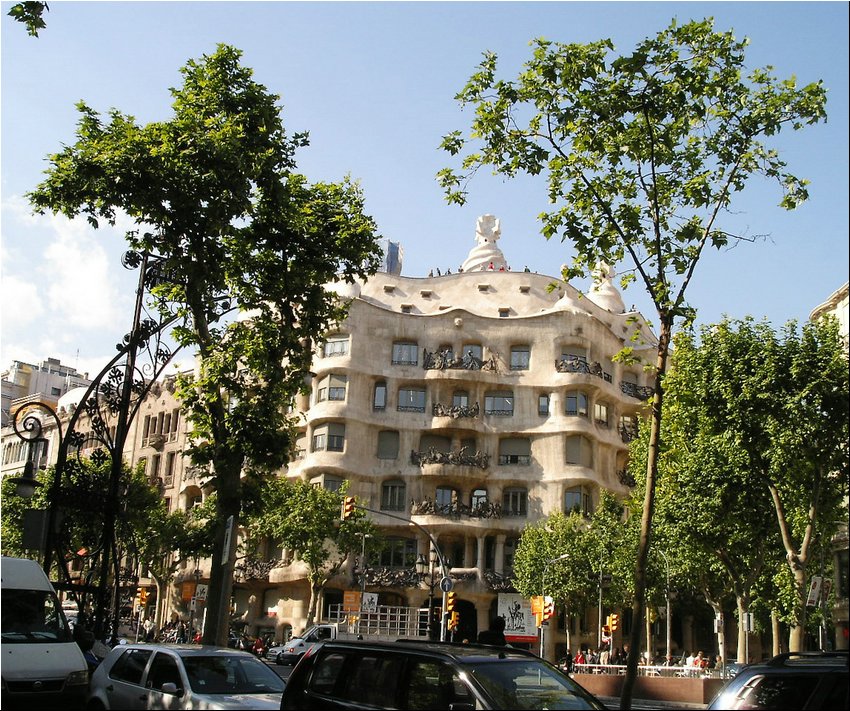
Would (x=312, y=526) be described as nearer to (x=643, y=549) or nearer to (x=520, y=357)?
(x=520, y=357)

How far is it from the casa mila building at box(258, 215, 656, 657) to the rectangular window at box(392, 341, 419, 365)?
9 centimetres

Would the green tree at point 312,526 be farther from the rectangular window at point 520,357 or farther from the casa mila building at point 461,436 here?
the rectangular window at point 520,357

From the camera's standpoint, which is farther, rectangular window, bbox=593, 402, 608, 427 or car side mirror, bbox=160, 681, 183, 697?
rectangular window, bbox=593, 402, 608, 427

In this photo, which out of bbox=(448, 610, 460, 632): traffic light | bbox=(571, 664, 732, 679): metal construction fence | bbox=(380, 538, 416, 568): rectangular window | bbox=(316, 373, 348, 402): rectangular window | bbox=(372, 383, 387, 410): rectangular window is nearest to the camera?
bbox=(571, 664, 732, 679): metal construction fence

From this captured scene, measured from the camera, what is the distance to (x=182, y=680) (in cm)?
1057

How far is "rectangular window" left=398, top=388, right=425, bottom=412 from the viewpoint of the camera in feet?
176

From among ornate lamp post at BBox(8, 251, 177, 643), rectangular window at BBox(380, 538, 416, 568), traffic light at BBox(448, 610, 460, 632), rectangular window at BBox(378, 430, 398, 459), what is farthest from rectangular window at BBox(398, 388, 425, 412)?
ornate lamp post at BBox(8, 251, 177, 643)

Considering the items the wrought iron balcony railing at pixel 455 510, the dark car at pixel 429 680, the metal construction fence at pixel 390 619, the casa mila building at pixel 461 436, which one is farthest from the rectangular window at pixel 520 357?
the dark car at pixel 429 680

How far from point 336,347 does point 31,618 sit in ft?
129

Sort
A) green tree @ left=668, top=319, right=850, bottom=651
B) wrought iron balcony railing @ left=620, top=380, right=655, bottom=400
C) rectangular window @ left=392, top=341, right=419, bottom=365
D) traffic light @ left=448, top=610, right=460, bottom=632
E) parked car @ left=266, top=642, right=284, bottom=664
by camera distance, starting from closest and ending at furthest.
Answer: green tree @ left=668, top=319, right=850, bottom=651 → traffic light @ left=448, top=610, right=460, bottom=632 → parked car @ left=266, top=642, right=284, bottom=664 → rectangular window @ left=392, top=341, right=419, bottom=365 → wrought iron balcony railing @ left=620, top=380, right=655, bottom=400

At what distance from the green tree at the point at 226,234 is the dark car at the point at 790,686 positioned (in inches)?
Answer: 426

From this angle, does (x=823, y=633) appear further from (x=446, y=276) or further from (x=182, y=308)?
(x=182, y=308)

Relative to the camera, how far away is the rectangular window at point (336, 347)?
5353 cm

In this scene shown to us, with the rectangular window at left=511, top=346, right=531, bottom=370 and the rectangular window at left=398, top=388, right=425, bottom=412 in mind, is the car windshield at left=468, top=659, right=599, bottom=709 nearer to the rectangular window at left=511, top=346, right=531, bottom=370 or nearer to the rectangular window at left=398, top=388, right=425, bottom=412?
the rectangular window at left=398, top=388, right=425, bottom=412
